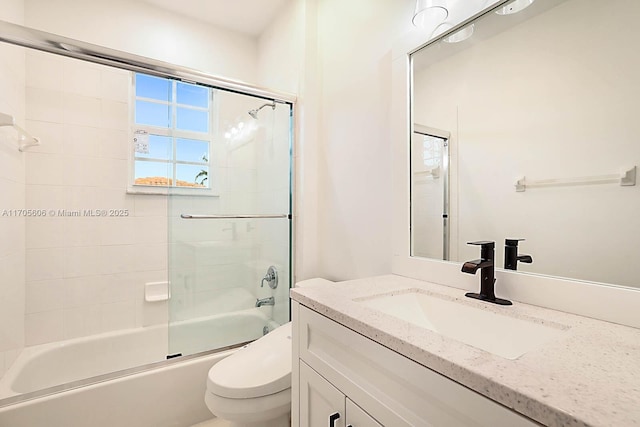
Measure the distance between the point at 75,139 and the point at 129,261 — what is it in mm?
910

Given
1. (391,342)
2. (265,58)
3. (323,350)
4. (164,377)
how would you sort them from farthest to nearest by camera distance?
(265,58)
(164,377)
(323,350)
(391,342)

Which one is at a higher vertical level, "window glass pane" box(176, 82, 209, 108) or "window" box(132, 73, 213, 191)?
"window glass pane" box(176, 82, 209, 108)

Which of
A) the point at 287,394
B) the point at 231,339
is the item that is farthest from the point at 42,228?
the point at 287,394

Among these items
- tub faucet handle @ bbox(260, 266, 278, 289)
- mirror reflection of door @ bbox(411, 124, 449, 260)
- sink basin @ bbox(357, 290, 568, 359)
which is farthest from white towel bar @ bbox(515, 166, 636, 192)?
tub faucet handle @ bbox(260, 266, 278, 289)

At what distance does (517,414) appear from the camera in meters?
0.41

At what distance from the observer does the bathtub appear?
135 centimetres

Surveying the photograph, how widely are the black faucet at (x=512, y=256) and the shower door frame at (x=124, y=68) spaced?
134cm

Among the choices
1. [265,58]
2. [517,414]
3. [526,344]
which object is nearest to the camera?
Answer: [517,414]

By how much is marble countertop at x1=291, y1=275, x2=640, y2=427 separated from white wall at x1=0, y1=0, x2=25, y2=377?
1.95 meters

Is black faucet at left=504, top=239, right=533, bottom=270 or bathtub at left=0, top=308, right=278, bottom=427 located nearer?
black faucet at left=504, top=239, right=533, bottom=270

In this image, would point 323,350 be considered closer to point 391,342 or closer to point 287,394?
point 391,342

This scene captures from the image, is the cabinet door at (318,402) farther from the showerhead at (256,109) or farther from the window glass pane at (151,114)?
the window glass pane at (151,114)

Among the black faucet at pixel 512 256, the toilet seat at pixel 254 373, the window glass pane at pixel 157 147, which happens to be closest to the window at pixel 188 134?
the window glass pane at pixel 157 147

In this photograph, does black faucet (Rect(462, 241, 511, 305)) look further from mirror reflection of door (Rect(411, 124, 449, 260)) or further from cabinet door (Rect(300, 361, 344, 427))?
cabinet door (Rect(300, 361, 344, 427))
